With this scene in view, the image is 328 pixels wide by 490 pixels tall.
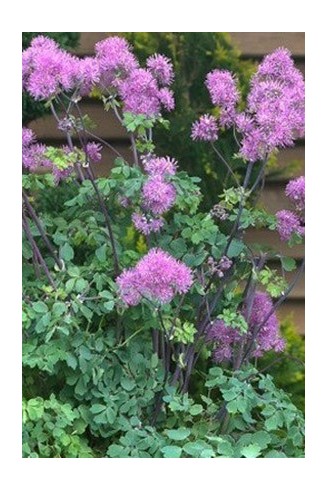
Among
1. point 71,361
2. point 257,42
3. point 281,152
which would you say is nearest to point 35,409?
point 71,361

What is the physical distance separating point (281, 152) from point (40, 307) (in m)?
1.58

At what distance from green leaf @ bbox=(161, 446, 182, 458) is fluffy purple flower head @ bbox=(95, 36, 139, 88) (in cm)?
76

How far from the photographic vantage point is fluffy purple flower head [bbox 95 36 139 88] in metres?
1.91

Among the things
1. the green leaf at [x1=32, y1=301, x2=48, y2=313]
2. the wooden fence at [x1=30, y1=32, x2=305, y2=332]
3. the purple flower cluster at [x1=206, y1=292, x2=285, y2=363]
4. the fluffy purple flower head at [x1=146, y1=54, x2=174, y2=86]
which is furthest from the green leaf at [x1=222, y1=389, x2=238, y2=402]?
the wooden fence at [x1=30, y1=32, x2=305, y2=332]

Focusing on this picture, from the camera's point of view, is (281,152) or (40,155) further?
(281,152)

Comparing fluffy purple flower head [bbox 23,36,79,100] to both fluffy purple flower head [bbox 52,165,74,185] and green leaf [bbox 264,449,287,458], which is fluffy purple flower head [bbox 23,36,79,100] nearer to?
fluffy purple flower head [bbox 52,165,74,185]

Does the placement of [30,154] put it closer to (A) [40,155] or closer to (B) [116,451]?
(A) [40,155]

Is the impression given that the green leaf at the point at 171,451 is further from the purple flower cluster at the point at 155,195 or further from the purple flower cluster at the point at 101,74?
the purple flower cluster at the point at 101,74

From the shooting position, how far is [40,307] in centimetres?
184

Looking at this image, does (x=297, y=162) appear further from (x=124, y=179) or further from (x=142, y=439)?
(x=142, y=439)

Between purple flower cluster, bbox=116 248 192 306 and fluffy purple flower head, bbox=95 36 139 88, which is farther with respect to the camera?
fluffy purple flower head, bbox=95 36 139 88

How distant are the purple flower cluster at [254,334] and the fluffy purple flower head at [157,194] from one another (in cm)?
33

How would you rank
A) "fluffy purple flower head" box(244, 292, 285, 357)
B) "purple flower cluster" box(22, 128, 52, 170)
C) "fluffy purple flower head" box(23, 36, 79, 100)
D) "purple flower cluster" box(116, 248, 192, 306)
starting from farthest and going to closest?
"fluffy purple flower head" box(244, 292, 285, 357)
"purple flower cluster" box(22, 128, 52, 170)
"fluffy purple flower head" box(23, 36, 79, 100)
"purple flower cluster" box(116, 248, 192, 306)

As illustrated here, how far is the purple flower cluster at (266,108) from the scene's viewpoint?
1.83 metres
